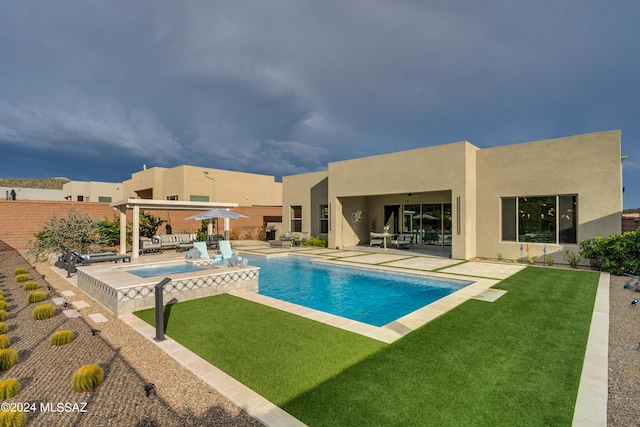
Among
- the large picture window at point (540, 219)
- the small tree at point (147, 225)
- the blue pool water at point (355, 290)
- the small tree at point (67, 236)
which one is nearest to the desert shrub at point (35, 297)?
the blue pool water at point (355, 290)

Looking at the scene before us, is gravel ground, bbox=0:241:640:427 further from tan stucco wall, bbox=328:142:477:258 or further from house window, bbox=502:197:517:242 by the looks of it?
tan stucco wall, bbox=328:142:477:258

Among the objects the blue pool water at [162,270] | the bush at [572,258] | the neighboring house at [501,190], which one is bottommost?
the blue pool water at [162,270]

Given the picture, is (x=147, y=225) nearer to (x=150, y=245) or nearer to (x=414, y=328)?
(x=150, y=245)

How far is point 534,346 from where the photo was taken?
437 centimetres

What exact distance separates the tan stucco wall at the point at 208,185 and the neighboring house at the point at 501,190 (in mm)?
15814

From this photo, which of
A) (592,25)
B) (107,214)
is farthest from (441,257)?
(107,214)

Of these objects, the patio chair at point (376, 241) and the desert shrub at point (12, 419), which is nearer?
the desert shrub at point (12, 419)

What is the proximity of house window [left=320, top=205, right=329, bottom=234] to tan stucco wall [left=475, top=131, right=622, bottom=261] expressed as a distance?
30.2 feet

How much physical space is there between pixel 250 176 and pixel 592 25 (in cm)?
2890

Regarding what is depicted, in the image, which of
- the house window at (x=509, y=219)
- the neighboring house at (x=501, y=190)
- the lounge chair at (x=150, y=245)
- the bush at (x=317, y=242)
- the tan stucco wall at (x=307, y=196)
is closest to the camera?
the neighboring house at (x=501, y=190)

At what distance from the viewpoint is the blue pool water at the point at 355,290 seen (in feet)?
23.8

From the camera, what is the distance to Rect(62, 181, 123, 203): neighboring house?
1522 inches

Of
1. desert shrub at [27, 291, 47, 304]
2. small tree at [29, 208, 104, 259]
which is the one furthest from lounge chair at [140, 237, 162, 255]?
desert shrub at [27, 291, 47, 304]

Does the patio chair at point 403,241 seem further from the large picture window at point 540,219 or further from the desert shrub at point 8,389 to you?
the desert shrub at point 8,389
